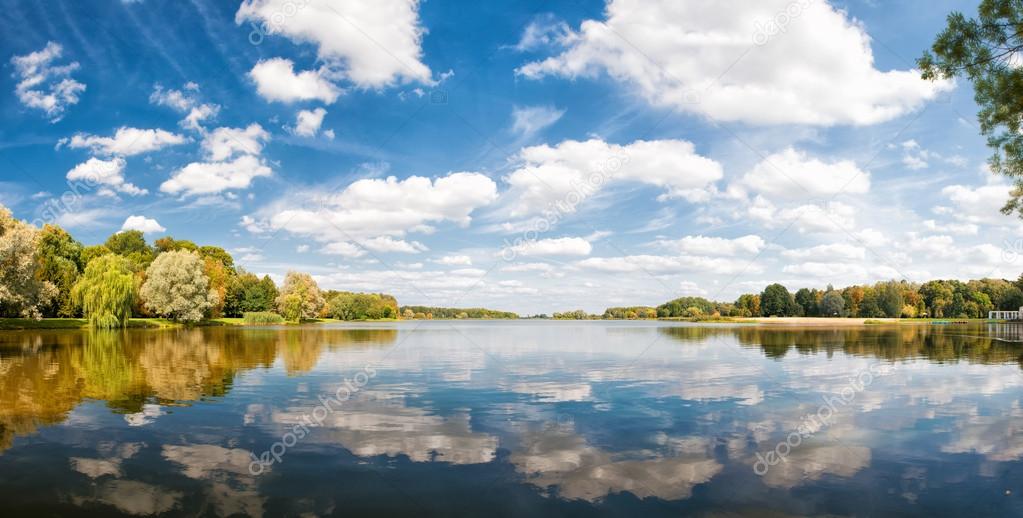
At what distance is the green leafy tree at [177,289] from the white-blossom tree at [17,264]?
31007mm

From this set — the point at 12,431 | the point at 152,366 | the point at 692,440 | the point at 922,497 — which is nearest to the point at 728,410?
the point at 692,440

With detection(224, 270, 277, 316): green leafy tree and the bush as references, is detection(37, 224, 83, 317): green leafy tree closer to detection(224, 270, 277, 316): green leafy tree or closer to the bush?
the bush

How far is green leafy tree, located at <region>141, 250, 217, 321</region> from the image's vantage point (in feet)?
296

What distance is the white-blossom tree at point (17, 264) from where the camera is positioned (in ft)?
176

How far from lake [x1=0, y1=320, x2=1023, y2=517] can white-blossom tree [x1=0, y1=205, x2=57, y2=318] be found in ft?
119

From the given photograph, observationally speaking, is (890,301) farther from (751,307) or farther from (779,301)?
(751,307)

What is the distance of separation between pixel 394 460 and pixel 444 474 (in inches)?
58.6

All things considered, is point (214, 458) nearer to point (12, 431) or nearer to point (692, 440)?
point (12, 431)

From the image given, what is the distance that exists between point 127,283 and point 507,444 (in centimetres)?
7910

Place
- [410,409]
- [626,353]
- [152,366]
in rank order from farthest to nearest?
1. [626,353]
2. [152,366]
3. [410,409]

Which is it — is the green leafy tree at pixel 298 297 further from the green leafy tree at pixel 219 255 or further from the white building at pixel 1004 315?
the white building at pixel 1004 315

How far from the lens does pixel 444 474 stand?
37.0 feet

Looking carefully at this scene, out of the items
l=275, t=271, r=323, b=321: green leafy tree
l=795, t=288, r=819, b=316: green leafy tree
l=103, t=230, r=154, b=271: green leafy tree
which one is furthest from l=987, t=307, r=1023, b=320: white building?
l=103, t=230, r=154, b=271: green leafy tree

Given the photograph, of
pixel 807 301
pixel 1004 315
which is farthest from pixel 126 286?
pixel 1004 315
